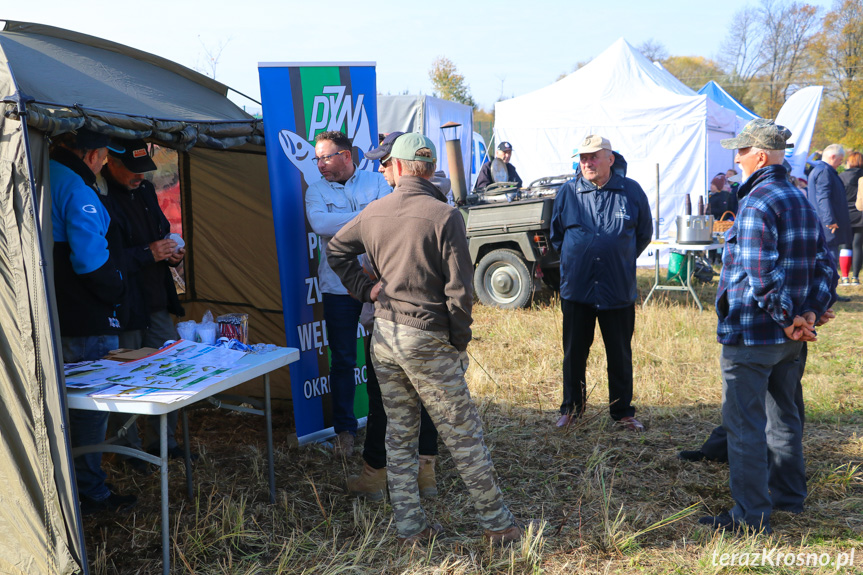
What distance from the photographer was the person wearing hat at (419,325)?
3.00 m

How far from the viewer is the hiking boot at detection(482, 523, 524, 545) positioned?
3260 millimetres

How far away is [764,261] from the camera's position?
10.2 feet

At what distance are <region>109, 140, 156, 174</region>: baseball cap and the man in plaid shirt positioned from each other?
3032 mm

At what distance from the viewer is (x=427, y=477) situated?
12.8ft

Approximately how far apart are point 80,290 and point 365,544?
1.82 m

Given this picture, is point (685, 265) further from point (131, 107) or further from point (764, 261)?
point (131, 107)

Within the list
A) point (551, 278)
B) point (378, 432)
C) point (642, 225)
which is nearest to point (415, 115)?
point (551, 278)

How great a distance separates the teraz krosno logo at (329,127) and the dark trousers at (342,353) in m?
0.81

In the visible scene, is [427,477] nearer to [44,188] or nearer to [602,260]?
[602,260]

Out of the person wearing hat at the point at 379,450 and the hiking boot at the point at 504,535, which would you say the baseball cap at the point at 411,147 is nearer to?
the person wearing hat at the point at 379,450

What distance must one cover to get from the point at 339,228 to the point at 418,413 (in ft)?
4.76

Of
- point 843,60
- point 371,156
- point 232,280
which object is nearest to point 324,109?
point 371,156

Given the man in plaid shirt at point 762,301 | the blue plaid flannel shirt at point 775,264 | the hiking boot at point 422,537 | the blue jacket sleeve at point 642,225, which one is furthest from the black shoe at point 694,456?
the hiking boot at point 422,537

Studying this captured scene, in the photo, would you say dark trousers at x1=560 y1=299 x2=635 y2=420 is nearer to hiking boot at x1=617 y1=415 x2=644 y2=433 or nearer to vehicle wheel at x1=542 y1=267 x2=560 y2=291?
hiking boot at x1=617 y1=415 x2=644 y2=433
